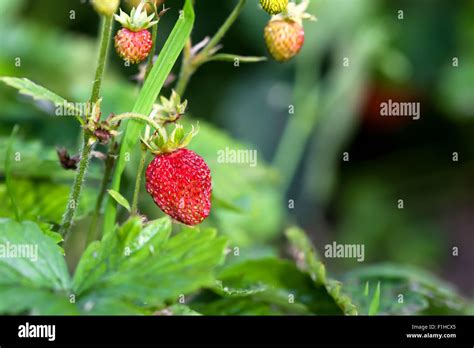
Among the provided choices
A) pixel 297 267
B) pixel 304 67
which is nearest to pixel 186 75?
pixel 297 267

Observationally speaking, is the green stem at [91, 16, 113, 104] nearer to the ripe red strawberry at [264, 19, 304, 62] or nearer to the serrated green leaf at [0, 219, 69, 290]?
the serrated green leaf at [0, 219, 69, 290]

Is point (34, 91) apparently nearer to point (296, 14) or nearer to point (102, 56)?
point (102, 56)

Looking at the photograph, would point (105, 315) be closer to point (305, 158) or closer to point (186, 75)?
point (186, 75)

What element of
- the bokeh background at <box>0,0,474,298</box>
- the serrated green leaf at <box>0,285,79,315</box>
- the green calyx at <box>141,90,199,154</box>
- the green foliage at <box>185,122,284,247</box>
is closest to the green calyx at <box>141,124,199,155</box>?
the green calyx at <box>141,90,199,154</box>

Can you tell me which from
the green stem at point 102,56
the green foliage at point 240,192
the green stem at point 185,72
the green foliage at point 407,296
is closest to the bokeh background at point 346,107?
the green foliage at point 240,192

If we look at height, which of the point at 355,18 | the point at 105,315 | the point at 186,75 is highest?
the point at 355,18

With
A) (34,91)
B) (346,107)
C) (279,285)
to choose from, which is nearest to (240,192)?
(279,285)

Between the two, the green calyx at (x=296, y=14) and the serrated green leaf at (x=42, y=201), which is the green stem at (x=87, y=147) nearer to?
the serrated green leaf at (x=42, y=201)
